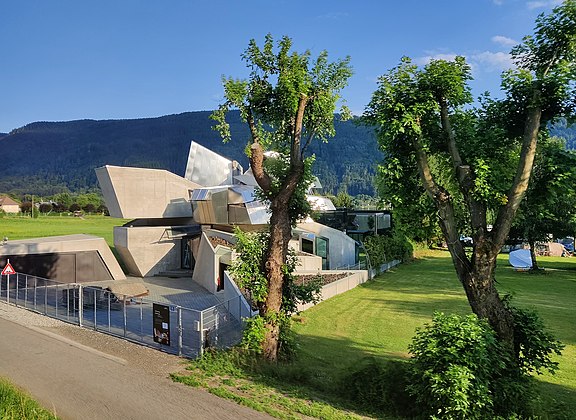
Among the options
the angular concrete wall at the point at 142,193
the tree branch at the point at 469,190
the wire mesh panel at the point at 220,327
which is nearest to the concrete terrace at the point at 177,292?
the angular concrete wall at the point at 142,193

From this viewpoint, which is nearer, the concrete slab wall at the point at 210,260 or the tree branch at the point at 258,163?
the tree branch at the point at 258,163

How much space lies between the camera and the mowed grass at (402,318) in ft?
38.7

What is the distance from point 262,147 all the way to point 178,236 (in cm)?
2269

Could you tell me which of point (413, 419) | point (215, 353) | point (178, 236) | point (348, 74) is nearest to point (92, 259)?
point (178, 236)

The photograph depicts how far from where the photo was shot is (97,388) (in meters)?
9.26

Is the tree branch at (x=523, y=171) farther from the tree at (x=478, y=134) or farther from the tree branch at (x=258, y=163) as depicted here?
the tree branch at (x=258, y=163)

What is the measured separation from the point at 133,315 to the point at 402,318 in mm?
11048

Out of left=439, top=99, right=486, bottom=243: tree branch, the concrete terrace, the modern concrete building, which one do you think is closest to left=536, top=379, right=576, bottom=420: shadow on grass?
left=439, top=99, right=486, bottom=243: tree branch

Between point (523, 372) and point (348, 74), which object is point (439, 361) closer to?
point (523, 372)

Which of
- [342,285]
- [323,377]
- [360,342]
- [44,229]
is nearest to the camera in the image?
[323,377]

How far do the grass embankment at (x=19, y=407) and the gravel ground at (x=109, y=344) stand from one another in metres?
2.63

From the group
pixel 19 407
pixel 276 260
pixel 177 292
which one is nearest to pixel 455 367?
pixel 276 260

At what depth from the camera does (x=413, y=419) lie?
8.09 m

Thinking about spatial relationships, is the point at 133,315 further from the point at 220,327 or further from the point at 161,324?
the point at 220,327
